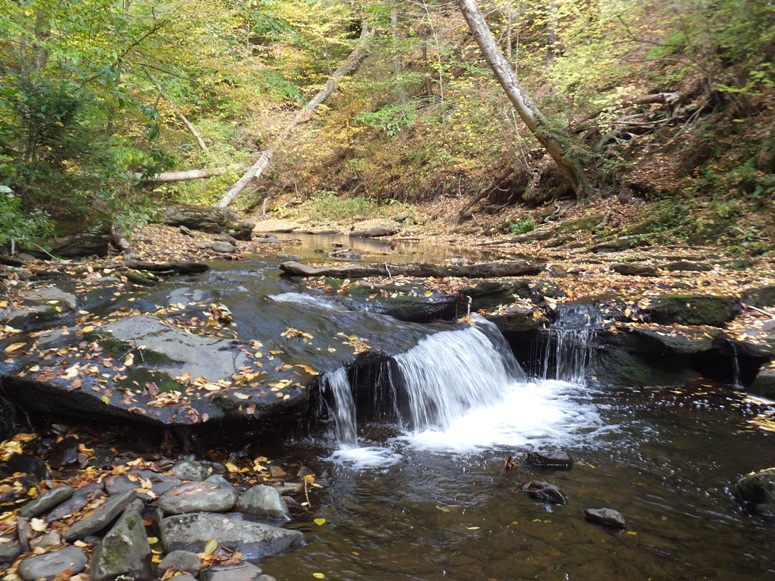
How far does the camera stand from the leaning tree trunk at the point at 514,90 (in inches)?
Answer: 529

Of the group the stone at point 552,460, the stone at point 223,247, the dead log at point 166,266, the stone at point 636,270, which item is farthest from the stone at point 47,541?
the stone at point 636,270

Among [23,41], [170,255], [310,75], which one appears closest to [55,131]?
[23,41]

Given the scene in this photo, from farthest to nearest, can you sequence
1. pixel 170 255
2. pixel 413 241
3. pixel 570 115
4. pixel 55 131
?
pixel 413 241
pixel 570 115
pixel 170 255
pixel 55 131

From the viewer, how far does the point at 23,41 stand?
24.6 feet

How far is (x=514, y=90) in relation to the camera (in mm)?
13719

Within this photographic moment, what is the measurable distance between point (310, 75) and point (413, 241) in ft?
42.1

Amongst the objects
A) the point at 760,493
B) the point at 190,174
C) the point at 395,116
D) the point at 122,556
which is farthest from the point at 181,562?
the point at 395,116

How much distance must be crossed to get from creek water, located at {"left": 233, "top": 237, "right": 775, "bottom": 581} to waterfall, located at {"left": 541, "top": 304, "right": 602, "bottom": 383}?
0.41ft

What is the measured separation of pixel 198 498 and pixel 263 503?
0.49m

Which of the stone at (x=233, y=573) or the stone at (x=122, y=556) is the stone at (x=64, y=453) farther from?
the stone at (x=233, y=573)

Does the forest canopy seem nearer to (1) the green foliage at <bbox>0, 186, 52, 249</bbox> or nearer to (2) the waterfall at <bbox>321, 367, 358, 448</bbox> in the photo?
(1) the green foliage at <bbox>0, 186, 52, 249</bbox>

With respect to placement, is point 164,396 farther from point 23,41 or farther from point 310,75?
point 310,75

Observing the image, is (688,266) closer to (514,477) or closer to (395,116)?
(514,477)

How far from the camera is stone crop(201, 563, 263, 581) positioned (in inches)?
116
